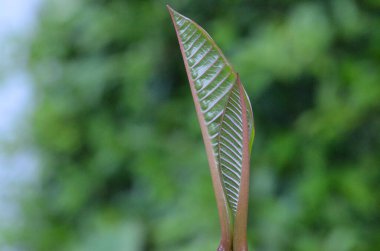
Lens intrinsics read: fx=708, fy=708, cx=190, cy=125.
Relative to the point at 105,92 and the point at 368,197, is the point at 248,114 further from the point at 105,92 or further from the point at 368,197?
the point at 105,92

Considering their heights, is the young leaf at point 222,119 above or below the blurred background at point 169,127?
above

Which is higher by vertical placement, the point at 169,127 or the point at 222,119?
the point at 222,119

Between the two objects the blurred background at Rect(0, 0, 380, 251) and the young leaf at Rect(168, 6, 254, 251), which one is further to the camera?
the blurred background at Rect(0, 0, 380, 251)

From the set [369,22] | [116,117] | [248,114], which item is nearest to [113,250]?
[116,117]

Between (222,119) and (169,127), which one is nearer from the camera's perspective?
(222,119)

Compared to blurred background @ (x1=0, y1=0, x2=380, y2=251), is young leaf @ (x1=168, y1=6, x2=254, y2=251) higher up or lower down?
higher up
